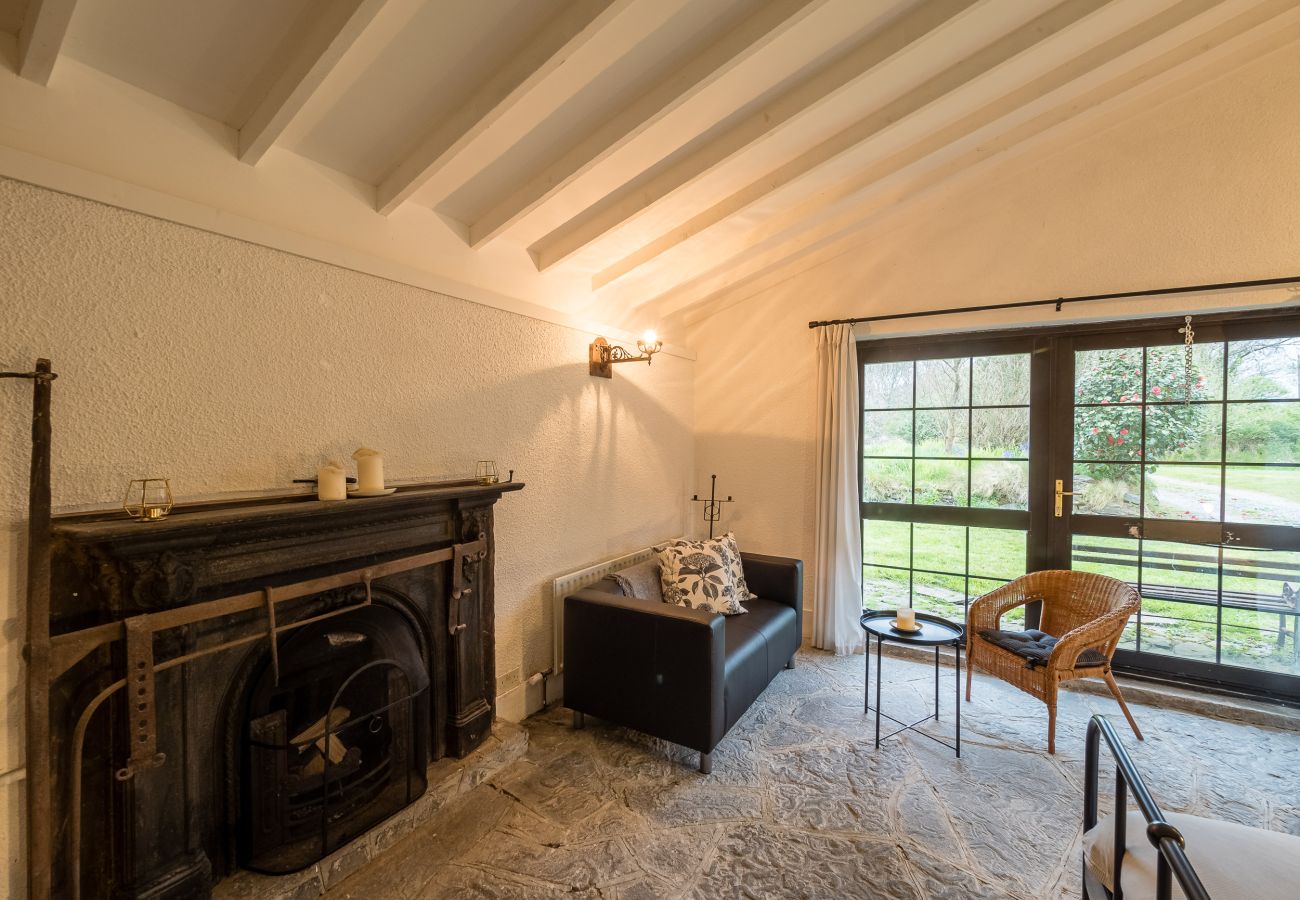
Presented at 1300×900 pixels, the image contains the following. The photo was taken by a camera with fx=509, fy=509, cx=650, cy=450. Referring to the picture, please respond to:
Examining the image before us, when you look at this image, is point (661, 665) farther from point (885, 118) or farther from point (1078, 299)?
point (1078, 299)

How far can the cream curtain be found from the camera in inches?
135

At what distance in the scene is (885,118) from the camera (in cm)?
228

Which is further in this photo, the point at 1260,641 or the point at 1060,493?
the point at 1060,493

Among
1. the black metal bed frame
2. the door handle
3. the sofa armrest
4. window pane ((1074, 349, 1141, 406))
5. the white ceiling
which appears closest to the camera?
the black metal bed frame

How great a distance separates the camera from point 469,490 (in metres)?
2.04

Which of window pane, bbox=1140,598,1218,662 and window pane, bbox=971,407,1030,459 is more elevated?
window pane, bbox=971,407,1030,459

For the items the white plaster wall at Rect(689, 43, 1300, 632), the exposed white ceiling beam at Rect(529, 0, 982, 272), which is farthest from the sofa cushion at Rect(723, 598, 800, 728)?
the exposed white ceiling beam at Rect(529, 0, 982, 272)

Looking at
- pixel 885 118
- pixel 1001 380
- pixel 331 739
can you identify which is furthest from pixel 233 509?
pixel 1001 380

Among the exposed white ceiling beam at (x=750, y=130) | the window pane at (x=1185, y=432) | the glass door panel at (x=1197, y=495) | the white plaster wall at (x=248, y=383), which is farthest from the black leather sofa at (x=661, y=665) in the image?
the window pane at (x=1185, y=432)

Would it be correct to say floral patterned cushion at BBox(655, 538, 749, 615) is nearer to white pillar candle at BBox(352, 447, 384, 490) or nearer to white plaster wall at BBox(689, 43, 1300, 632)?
white plaster wall at BBox(689, 43, 1300, 632)

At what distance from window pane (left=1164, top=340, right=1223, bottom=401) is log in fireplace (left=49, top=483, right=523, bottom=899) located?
374 cm

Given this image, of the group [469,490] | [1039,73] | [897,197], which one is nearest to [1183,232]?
[1039,73]

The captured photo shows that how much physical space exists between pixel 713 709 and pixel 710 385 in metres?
2.47

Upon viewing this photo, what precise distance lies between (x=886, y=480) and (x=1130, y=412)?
1361mm
